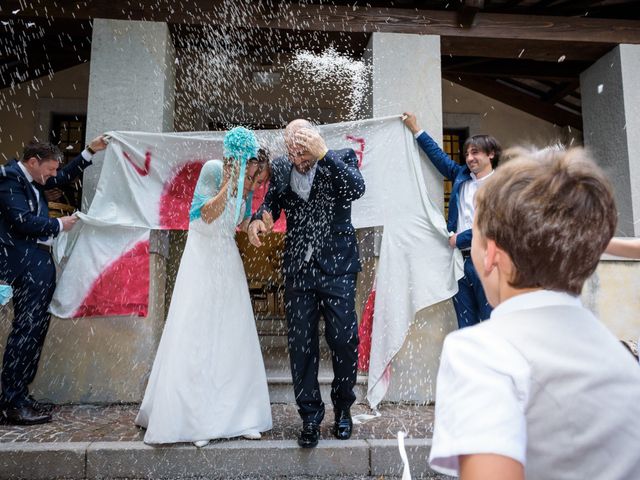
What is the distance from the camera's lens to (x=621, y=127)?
19.8ft

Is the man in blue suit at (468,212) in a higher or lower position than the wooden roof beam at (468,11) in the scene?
lower

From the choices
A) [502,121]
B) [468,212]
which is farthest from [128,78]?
[502,121]

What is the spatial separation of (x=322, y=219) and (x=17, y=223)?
→ 2622mm

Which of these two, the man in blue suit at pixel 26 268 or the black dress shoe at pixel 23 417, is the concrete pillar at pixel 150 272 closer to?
the man in blue suit at pixel 26 268

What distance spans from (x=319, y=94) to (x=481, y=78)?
3.20 m

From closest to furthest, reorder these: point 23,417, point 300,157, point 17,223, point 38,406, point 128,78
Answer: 1. point 300,157
2. point 23,417
3. point 17,223
4. point 38,406
5. point 128,78

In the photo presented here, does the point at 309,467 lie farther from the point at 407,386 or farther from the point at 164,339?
the point at 407,386

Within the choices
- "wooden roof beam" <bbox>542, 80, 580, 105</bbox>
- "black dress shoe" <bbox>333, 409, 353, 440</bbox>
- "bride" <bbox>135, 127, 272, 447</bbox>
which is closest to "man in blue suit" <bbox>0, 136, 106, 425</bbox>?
"bride" <bbox>135, 127, 272, 447</bbox>

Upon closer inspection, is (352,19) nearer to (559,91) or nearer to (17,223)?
(17,223)

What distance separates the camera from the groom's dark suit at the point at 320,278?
375 centimetres

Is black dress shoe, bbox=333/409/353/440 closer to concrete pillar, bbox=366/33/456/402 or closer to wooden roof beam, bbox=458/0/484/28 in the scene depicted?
concrete pillar, bbox=366/33/456/402

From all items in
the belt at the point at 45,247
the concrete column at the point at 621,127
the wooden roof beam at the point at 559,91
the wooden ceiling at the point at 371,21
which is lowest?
the belt at the point at 45,247

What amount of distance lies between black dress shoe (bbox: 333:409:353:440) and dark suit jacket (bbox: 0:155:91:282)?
114 inches

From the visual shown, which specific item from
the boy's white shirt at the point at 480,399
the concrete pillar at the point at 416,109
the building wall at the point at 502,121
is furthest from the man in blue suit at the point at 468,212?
the building wall at the point at 502,121
